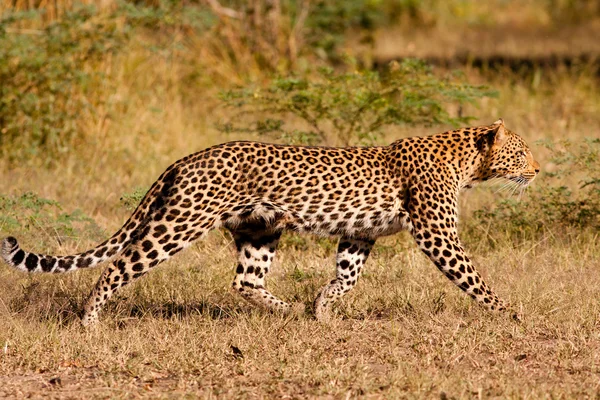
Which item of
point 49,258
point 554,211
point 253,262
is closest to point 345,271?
point 253,262

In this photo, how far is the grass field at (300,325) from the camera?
613 centimetres

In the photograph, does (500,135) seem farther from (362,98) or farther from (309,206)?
(362,98)

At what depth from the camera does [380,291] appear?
26.6 ft

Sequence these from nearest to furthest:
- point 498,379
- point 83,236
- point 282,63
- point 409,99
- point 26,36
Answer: point 498,379, point 83,236, point 409,99, point 26,36, point 282,63

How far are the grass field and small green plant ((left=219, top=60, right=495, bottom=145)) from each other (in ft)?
3.48

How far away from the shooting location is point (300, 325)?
734 cm

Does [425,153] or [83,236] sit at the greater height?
[425,153]

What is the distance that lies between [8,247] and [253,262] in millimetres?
1821

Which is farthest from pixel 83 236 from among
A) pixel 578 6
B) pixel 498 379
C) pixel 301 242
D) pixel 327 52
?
pixel 578 6

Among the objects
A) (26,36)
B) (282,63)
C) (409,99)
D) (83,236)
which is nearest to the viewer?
(83,236)

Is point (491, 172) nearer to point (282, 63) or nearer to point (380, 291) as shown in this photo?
point (380, 291)

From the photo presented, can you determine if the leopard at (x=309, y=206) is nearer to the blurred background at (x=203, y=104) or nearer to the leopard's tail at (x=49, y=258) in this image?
the leopard's tail at (x=49, y=258)

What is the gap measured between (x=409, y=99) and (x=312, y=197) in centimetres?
410

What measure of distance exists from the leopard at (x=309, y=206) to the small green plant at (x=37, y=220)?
1.84 metres
